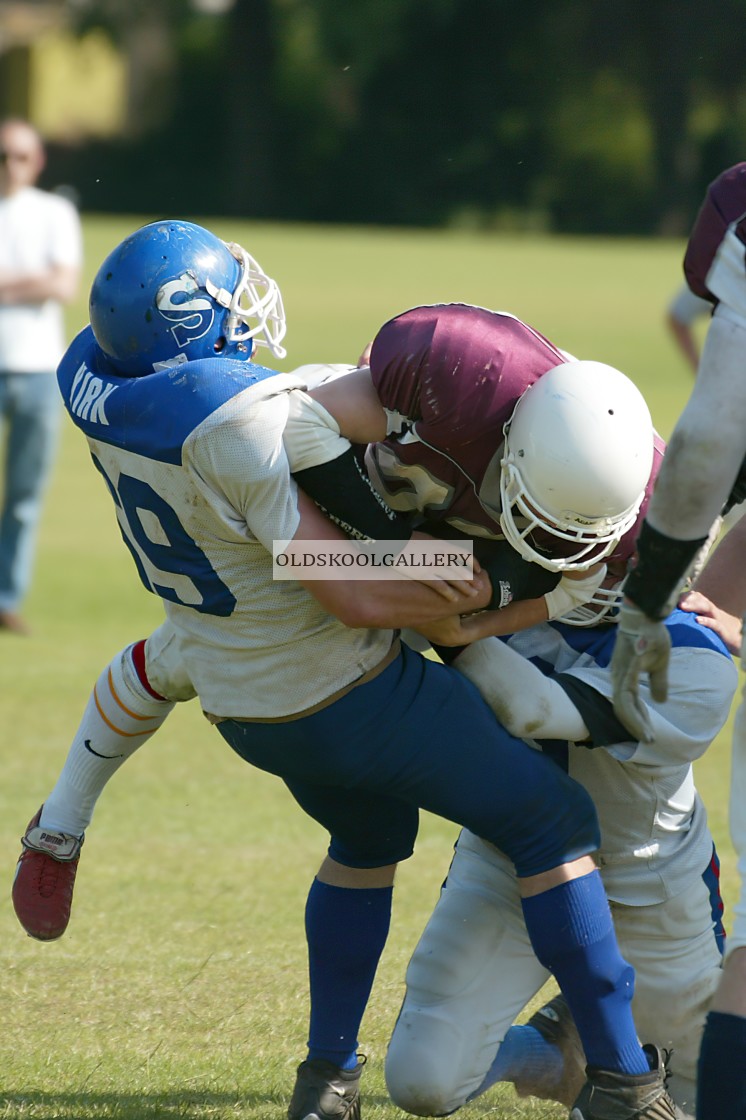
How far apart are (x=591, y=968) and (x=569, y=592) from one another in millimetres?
693

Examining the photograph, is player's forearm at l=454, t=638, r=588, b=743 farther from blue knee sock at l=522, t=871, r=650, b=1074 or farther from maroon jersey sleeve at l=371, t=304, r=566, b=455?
maroon jersey sleeve at l=371, t=304, r=566, b=455

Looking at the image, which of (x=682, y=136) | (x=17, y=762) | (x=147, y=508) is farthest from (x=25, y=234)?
(x=682, y=136)

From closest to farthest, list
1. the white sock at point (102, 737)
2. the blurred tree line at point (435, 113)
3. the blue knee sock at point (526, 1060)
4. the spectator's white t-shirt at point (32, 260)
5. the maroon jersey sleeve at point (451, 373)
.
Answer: the maroon jersey sleeve at point (451, 373), the blue knee sock at point (526, 1060), the white sock at point (102, 737), the spectator's white t-shirt at point (32, 260), the blurred tree line at point (435, 113)

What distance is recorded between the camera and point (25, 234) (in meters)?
8.40

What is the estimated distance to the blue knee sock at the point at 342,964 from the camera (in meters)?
3.23

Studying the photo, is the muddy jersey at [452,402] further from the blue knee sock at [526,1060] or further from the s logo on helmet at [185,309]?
the blue knee sock at [526,1060]

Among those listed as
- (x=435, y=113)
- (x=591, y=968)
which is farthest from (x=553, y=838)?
(x=435, y=113)

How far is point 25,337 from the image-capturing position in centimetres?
825

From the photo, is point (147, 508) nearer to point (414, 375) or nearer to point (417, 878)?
point (414, 375)

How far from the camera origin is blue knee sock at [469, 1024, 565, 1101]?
3.31 m

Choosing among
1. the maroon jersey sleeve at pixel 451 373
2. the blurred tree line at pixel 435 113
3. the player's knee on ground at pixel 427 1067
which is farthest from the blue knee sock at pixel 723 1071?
the blurred tree line at pixel 435 113

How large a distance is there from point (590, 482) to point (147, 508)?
793mm

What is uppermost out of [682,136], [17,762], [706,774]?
[706,774]

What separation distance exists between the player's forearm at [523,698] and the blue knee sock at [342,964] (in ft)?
1.64
